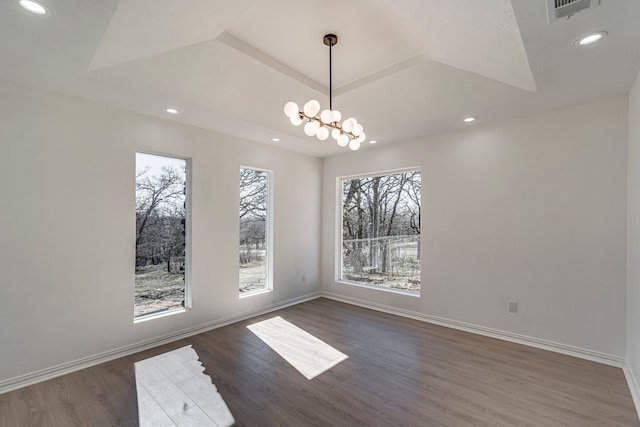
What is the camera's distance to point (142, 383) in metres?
2.55

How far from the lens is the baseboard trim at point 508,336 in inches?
113

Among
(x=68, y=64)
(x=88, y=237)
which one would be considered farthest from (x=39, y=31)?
(x=88, y=237)

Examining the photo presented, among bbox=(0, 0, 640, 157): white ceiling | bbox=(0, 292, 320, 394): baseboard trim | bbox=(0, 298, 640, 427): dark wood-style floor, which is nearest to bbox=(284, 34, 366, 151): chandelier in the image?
bbox=(0, 0, 640, 157): white ceiling

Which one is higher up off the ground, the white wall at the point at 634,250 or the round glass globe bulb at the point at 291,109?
the round glass globe bulb at the point at 291,109

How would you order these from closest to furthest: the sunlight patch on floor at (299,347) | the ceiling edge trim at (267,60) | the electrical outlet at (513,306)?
the ceiling edge trim at (267,60)
the sunlight patch on floor at (299,347)
the electrical outlet at (513,306)

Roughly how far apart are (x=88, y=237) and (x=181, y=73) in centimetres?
190

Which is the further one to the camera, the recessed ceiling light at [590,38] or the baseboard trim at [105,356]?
the baseboard trim at [105,356]

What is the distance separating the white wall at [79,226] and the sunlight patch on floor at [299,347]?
748 millimetres

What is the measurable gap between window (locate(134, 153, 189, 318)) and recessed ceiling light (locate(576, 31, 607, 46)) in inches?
158

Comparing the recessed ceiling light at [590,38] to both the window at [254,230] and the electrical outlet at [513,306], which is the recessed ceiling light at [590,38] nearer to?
the electrical outlet at [513,306]

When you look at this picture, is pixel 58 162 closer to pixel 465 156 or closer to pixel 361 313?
pixel 361 313

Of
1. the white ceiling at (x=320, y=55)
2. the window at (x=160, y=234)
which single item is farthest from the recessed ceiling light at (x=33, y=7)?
the window at (x=160, y=234)

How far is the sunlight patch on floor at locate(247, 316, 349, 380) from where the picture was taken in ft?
9.34

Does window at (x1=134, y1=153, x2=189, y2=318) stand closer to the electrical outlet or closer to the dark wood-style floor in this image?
the dark wood-style floor
